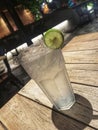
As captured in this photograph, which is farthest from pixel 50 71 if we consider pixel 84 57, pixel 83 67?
pixel 84 57

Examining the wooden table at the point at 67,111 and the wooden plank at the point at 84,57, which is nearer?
the wooden table at the point at 67,111

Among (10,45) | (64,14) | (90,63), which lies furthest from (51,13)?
(90,63)

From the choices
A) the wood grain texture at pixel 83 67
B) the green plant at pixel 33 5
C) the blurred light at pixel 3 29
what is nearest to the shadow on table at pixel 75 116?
the wood grain texture at pixel 83 67

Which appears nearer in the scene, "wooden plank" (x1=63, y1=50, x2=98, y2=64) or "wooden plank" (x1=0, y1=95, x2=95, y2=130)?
"wooden plank" (x1=0, y1=95, x2=95, y2=130)

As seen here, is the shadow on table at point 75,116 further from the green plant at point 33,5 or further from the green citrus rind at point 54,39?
the green plant at point 33,5

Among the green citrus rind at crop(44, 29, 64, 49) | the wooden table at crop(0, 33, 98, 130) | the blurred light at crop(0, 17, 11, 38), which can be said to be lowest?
the blurred light at crop(0, 17, 11, 38)

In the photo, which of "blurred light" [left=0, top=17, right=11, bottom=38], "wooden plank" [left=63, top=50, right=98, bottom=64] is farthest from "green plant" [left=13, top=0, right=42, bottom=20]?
"wooden plank" [left=63, top=50, right=98, bottom=64]

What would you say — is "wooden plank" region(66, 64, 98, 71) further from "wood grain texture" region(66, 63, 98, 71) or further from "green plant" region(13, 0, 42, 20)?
"green plant" region(13, 0, 42, 20)

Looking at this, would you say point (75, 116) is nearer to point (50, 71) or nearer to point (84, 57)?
point (50, 71)
